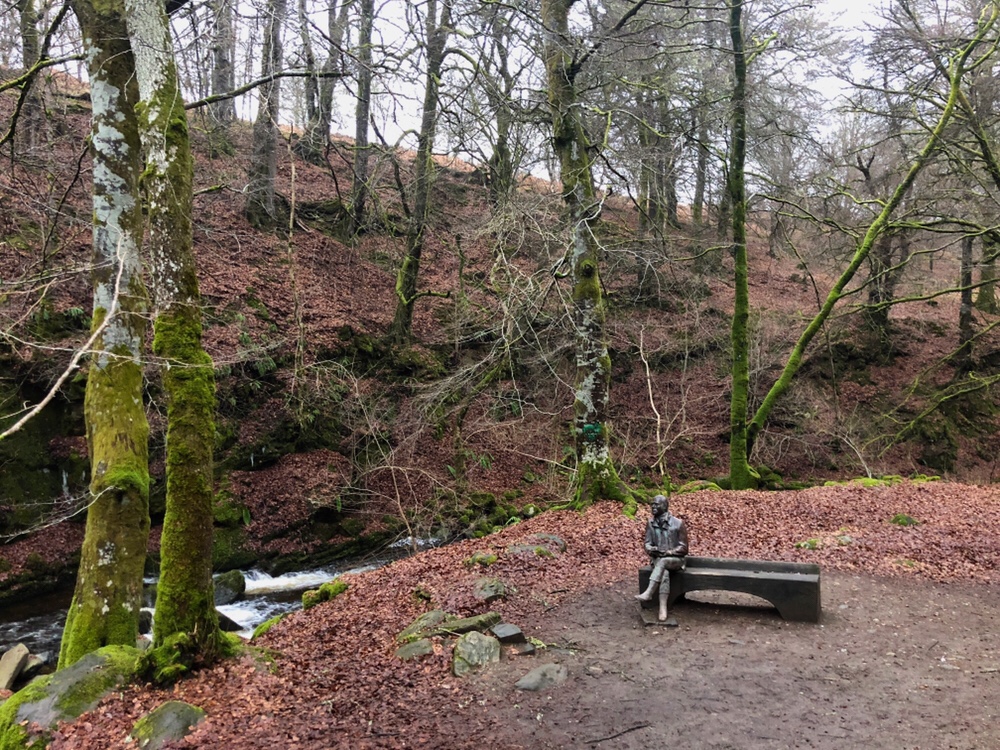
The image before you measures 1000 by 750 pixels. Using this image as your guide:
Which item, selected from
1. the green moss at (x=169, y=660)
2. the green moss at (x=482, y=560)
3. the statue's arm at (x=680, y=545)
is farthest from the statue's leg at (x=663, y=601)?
the green moss at (x=169, y=660)

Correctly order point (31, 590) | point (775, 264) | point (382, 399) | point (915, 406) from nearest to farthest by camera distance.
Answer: point (31, 590) → point (382, 399) → point (915, 406) → point (775, 264)

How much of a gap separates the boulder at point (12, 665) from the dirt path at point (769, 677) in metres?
6.25

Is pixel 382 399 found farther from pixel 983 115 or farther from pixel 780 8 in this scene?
pixel 983 115

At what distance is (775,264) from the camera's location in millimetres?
28141

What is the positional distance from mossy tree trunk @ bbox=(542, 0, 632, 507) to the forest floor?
266 cm

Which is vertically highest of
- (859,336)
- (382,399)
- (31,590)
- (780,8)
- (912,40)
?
(780,8)

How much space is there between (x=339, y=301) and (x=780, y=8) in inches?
483

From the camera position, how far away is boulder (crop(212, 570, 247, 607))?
10391 millimetres

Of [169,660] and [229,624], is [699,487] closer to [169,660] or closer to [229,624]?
[229,624]

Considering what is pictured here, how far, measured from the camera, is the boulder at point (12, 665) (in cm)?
761

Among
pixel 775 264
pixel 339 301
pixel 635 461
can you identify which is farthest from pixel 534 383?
pixel 775 264

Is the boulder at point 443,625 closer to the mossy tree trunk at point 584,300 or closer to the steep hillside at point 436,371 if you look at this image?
the steep hillside at point 436,371

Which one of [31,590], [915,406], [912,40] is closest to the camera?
[31,590]

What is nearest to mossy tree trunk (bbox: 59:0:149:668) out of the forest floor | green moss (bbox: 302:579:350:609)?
the forest floor
